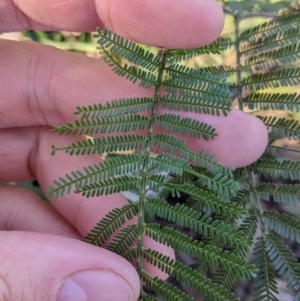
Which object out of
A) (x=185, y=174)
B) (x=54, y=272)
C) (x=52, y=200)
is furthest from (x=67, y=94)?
(x=54, y=272)

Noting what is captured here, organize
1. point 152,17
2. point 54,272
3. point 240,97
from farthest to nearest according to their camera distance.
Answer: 1. point 240,97
2. point 152,17
3. point 54,272

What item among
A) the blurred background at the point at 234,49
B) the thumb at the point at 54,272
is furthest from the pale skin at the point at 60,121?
the blurred background at the point at 234,49

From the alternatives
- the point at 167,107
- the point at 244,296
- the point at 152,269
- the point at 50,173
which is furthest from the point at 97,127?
the point at 244,296

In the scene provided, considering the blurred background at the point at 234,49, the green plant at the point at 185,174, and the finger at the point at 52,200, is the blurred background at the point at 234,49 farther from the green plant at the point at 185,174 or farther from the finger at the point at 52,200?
the finger at the point at 52,200

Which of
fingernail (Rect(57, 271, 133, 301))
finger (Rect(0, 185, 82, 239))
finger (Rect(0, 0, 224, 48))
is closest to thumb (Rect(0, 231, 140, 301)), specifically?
fingernail (Rect(57, 271, 133, 301))

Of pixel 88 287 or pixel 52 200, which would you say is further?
pixel 52 200

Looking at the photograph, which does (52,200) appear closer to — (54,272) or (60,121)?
(60,121)

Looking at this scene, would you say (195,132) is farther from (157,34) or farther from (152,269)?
(152,269)

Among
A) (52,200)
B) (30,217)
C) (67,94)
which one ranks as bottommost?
(30,217)

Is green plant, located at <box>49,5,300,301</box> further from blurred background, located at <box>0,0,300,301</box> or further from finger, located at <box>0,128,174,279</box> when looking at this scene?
finger, located at <box>0,128,174,279</box>
